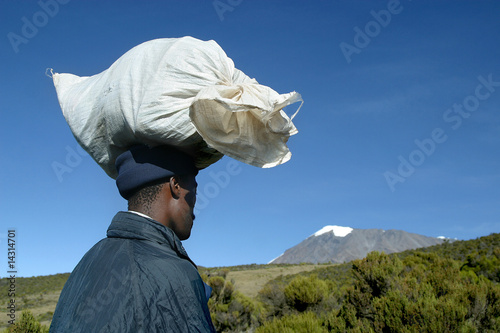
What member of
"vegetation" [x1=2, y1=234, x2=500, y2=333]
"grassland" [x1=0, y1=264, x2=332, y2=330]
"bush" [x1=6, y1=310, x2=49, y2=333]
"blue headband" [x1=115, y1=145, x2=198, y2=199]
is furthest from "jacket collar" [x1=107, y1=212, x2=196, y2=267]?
"grassland" [x1=0, y1=264, x2=332, y2=330]

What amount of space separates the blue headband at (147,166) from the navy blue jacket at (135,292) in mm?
215

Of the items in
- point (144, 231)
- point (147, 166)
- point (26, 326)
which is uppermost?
point (147, 166)

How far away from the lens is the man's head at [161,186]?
1.70 m

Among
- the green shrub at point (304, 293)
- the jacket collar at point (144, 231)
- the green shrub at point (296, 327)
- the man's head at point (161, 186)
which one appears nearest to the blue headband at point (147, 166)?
the man's head at point (161, 186)

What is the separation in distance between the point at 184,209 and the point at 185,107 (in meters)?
0.41

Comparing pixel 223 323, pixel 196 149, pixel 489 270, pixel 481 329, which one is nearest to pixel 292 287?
pixel 223 323

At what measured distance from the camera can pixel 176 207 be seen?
1.72 m

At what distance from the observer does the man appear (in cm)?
138

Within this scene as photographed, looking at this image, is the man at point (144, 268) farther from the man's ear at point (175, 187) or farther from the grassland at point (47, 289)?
the grassland at point (47, 289)

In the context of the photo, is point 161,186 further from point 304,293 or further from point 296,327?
point 304,293

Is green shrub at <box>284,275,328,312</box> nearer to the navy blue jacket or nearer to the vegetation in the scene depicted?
the vegetation

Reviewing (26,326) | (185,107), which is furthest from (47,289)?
(185,107)

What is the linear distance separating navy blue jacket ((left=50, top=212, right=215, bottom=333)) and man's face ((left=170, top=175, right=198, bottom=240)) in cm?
15

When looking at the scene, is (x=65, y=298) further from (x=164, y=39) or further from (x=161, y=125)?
(x=164, y=39)
